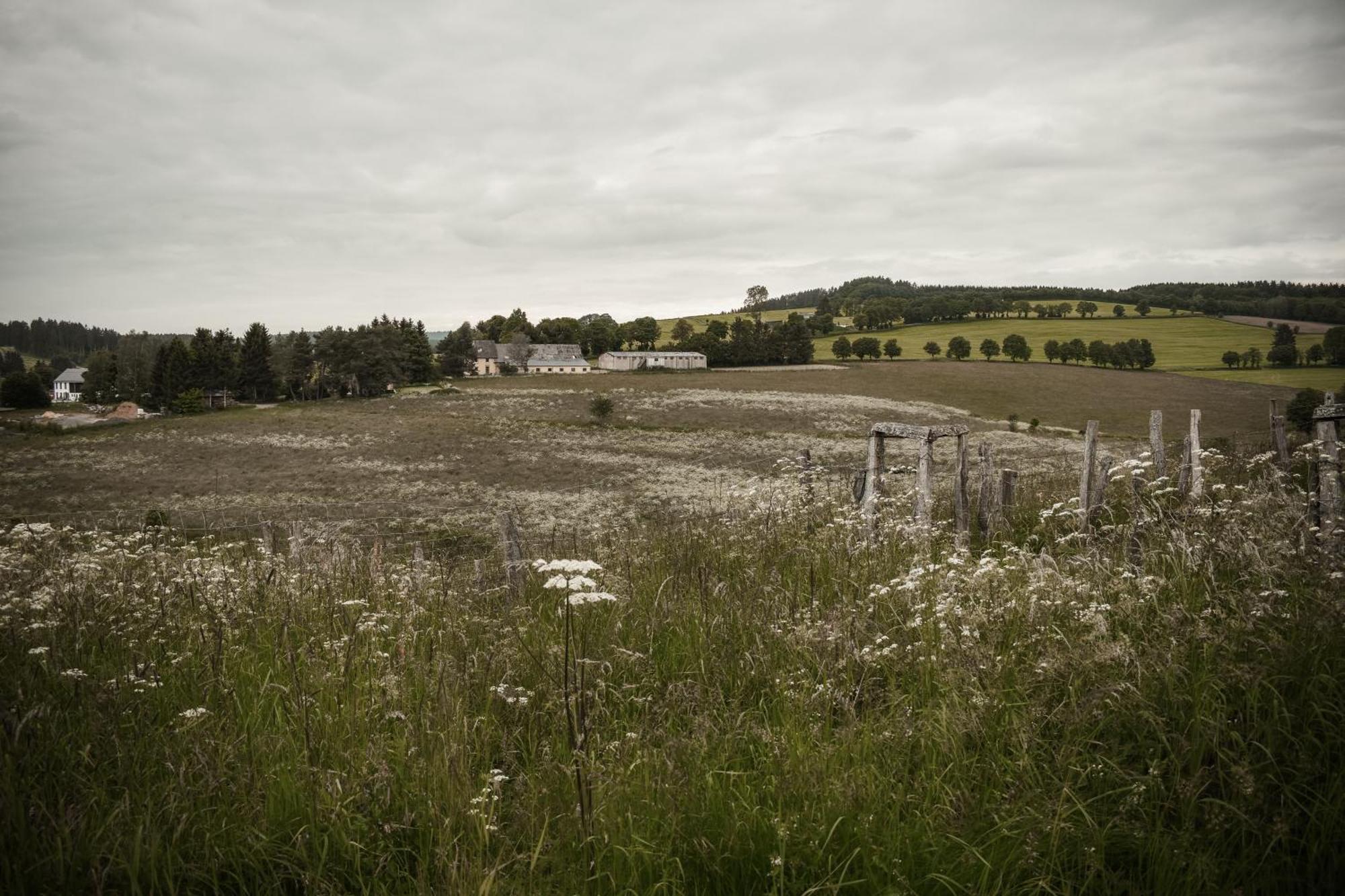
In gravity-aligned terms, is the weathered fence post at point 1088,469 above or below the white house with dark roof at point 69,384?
below

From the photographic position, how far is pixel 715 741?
3.40 metres

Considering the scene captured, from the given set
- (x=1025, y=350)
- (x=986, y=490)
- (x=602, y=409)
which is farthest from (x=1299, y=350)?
(x=1025, y=350)

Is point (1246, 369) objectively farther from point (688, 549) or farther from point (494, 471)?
point (688, 549)

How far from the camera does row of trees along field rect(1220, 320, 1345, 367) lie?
943 inches

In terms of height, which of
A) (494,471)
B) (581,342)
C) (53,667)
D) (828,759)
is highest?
(581,342)

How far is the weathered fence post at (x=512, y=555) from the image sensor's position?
22.3 ft

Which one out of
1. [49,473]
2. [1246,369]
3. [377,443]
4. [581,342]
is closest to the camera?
[49,473]

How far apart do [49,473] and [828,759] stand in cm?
5488

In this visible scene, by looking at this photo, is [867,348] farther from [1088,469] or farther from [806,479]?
[1088,469]

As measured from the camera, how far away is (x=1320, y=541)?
5.14 metres

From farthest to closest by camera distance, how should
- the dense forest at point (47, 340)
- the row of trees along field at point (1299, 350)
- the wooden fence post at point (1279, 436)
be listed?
the dense forest at point (47, 340) < the row of trees along field at point (1299, 350) < the wooden fence post at point (1279, 436)

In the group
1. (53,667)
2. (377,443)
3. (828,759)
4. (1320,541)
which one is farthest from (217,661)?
(377,443)

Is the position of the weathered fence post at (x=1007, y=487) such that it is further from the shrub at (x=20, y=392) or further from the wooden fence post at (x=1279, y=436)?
the shrub at (x=20, y=392)

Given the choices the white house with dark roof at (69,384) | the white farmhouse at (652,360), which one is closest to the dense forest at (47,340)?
the white house with dark roof at (69,384)
